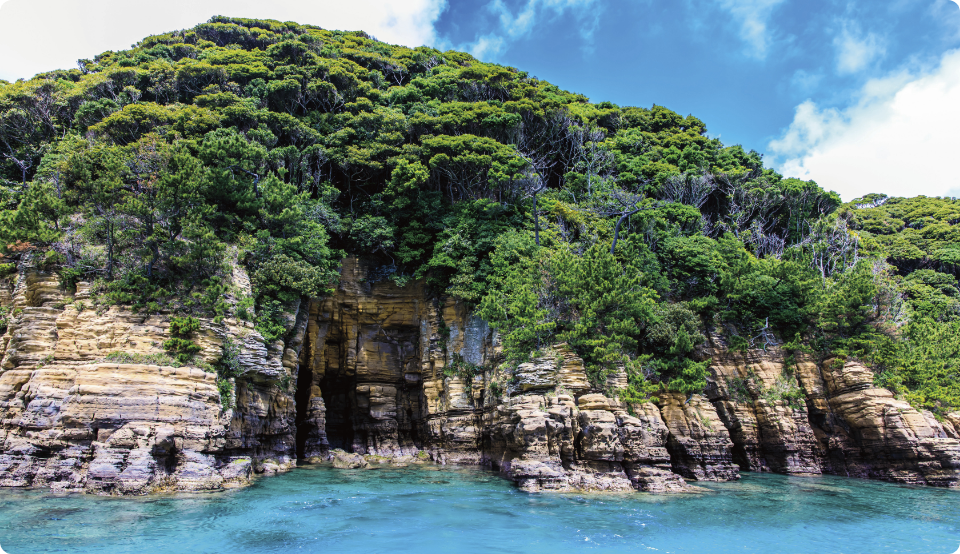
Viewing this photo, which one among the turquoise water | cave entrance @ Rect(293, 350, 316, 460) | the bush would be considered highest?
the bush

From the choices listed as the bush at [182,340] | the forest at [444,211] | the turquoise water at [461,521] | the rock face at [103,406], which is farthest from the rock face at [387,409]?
the turquoise water at [461,521]

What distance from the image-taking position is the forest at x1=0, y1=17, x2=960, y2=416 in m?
19.3

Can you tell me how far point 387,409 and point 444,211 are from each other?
1164 cm

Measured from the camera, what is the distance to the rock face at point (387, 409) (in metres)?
14.9

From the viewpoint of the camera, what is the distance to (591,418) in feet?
59.6

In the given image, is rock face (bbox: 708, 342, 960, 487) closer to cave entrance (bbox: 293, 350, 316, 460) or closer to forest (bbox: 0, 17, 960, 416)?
forest (bbox: 0, 17, 960, 416)

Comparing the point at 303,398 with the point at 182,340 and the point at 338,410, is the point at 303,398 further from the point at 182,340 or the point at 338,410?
the point at 182,340

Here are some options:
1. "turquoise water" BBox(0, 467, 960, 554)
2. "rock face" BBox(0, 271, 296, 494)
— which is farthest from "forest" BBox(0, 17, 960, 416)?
"turquoise water" BBox(0, 467, 960, 554)

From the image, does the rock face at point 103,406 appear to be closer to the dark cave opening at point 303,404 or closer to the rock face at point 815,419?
the dark cave opening at point 303,404

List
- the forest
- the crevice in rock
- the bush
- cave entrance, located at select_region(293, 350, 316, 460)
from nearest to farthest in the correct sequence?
the bush, the forest, cave entrance, located at select_region(293, 350, 316, 460), the crevice in rock

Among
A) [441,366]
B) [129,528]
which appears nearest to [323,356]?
[441,366]

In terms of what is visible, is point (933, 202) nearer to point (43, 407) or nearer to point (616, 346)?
point (616, 346)

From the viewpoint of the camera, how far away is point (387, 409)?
1122 inches

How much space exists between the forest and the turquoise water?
5430mm
